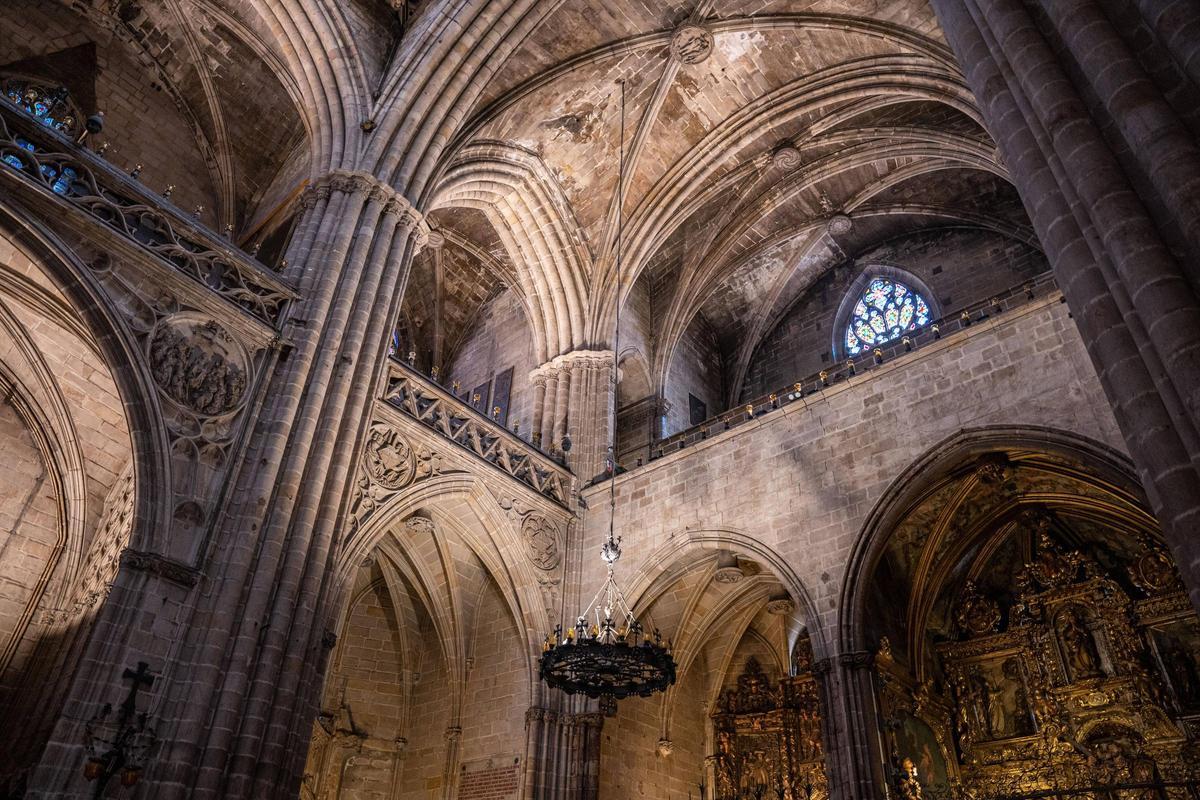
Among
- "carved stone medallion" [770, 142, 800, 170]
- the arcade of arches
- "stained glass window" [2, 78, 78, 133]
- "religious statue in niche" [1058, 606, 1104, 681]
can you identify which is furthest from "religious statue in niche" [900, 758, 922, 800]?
"stained glass window" [2, 78, 78, 133]

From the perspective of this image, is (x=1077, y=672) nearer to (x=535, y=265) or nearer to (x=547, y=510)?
(x=547, y=510)

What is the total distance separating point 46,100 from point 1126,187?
14.9 meters

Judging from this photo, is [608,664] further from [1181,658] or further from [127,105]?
[127,105]

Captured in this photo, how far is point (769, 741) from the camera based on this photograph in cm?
1430

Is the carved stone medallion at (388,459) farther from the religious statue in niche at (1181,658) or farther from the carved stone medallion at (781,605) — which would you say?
the religious statue in niche at (1181,658)

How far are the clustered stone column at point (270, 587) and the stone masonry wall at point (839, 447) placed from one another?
15.5 ft

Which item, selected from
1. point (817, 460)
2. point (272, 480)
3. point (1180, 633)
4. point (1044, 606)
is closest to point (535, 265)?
point (817, 460)

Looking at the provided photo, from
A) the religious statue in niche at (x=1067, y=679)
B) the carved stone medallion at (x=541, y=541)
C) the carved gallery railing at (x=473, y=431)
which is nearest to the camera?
the religious statue in niche at (x=1067, y=679)

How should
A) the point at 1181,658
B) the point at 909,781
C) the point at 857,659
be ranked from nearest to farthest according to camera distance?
the point at 857,659 → the point at 909,781 → the point at 1181,658

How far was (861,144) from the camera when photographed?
15.7 m

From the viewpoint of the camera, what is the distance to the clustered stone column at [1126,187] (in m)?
4.19

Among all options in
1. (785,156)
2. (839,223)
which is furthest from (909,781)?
(839,223)

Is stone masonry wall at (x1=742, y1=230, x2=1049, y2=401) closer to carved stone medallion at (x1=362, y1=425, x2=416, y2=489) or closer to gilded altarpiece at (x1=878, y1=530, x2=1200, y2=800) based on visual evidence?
gilded altarpiece at (x1=878, y1=530, x2=1200, y2=800)

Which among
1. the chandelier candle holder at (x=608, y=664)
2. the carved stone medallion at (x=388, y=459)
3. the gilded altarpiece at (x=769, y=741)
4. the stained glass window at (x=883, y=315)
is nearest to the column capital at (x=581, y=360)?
the carved stone medallion at (x=388, y=459)
